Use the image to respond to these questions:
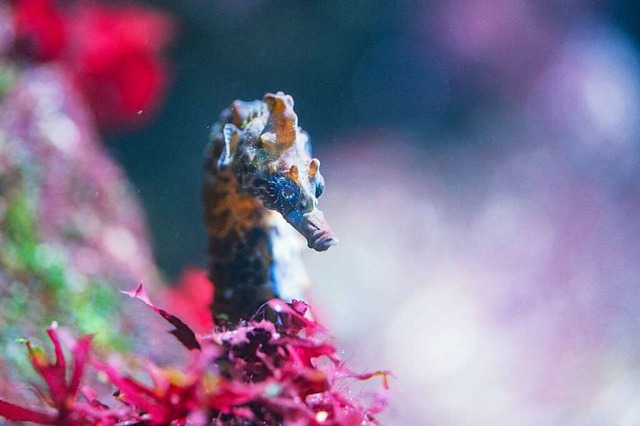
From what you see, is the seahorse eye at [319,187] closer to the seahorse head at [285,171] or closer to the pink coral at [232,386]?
the seahorse head at [285,171]

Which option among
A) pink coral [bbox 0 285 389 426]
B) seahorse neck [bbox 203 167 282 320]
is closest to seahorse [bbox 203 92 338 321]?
seahorse neck [bbox 203 167 282 320]

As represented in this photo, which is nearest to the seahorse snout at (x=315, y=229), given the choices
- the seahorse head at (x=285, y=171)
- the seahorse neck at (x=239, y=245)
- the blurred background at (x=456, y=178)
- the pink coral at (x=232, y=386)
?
the seahorse head at (x=285, y=171)

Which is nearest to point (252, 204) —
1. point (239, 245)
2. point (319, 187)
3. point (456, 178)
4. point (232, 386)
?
point (239, 245)

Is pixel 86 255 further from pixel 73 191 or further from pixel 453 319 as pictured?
pixel 453 319

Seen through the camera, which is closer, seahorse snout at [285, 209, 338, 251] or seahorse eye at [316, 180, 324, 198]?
seahorse snout at [285, 209, 338, 251]

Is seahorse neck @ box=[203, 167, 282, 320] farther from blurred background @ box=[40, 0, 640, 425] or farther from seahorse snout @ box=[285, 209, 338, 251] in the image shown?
blurred background @ box=[40, 0, 640, 425]

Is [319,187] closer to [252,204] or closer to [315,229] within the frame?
[315,229]
